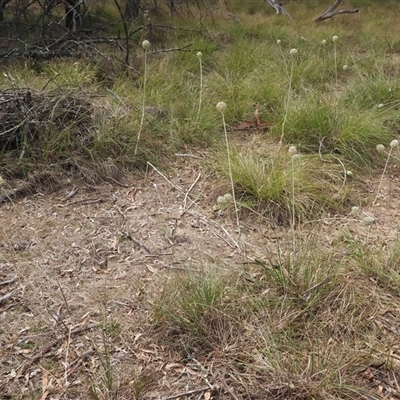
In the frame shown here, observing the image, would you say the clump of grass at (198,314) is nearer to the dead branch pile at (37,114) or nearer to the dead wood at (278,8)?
the dead branch pile at (37,114)

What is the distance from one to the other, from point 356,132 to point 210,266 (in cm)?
173

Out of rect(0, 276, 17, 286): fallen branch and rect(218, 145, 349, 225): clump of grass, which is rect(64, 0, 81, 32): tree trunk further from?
rect(0, 276, 17, 286): fallen branch

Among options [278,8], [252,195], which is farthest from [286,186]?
[278,8]

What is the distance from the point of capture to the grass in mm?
2025

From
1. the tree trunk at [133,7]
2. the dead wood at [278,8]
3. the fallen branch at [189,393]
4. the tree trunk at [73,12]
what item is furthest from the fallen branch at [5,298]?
the dead wood at [278,8]

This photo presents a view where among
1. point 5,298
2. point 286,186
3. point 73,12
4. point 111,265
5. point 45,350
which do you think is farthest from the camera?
point 73,12

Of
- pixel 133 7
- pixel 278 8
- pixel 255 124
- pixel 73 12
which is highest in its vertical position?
pixel 73 12

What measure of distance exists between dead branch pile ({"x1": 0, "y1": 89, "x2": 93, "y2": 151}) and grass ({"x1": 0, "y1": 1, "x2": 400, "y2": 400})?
2cm

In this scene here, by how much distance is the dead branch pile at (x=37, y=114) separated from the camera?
11.1 feet

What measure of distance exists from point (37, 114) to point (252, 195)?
1.46 metres

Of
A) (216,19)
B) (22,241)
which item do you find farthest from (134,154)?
(216,19)

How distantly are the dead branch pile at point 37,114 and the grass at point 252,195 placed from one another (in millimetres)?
16

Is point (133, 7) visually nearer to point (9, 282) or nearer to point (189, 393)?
point (9, 282)

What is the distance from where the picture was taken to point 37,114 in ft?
11.3
